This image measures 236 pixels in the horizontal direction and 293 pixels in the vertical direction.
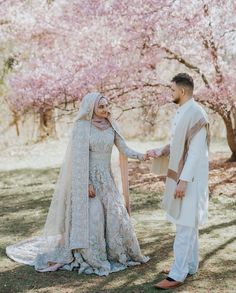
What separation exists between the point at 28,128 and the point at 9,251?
12004 mm

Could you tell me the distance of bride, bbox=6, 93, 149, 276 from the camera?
4793 millimetres

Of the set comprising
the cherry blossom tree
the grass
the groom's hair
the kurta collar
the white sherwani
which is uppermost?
the cherry blossom tree

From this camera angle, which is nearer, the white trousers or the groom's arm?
the groom's arm

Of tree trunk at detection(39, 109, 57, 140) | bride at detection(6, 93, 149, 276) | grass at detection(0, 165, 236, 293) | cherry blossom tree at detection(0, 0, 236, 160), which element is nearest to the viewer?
grass at detection(0, 165, 236, 293)

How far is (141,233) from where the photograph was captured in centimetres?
614

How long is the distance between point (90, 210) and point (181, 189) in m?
0.99

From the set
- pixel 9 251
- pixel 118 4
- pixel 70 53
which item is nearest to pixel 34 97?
pixel 70 53

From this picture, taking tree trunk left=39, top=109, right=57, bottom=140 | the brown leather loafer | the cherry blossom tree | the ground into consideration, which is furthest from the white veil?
tree trunk left=39, top=109, right=57, bottom=140

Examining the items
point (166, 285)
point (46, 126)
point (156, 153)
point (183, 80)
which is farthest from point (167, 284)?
point (46, 126)

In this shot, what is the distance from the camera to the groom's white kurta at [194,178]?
4164 mm

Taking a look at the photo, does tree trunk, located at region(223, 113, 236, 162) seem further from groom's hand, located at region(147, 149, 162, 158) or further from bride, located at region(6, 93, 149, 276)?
groom's hand, located at region(147, 149, 162, 158)

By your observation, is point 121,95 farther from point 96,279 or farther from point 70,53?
point 96,279

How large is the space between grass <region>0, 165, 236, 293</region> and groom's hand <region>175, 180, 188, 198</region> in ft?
2.40

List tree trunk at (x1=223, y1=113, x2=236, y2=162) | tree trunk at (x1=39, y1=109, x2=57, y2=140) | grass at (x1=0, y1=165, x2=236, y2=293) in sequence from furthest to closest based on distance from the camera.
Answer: tree trunk at (x1=39, y1=109, x2=57, y2=140) → tree trunk at (x1=223, y1=113, x2=236, y2=162) → grass at (x1=0, y1=165, x2=236, y2=293)
